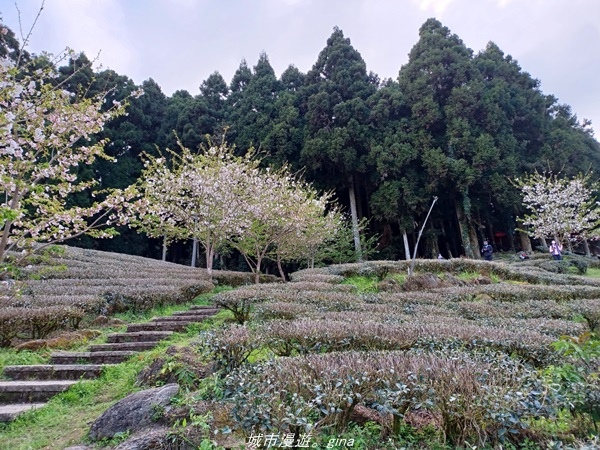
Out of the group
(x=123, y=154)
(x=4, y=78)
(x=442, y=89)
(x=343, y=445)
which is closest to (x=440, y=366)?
(x=343, y=445)

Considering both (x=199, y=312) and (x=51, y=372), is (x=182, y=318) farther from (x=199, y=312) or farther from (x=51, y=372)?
(x=51, y=372)

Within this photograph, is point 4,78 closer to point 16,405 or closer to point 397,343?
point 16,405

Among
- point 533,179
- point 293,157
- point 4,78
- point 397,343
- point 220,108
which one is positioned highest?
point 220,108

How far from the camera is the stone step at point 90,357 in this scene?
4844 mm

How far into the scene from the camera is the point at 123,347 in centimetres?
532

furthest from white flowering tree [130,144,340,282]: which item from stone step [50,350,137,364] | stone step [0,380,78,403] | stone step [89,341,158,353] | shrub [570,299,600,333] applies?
shrub [570,299,600,333]

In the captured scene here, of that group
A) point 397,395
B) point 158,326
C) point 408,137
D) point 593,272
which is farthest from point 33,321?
point 408,137

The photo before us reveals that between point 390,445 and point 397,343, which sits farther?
point 397,343

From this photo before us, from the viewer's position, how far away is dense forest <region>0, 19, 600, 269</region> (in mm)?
19109

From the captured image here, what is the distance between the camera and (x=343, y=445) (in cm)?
209

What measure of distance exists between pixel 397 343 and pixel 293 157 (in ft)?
64.5

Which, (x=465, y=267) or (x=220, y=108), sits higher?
(x=220, y=108)

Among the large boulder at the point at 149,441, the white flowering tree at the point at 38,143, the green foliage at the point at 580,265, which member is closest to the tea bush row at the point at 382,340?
the large boulder at the point at 149,441

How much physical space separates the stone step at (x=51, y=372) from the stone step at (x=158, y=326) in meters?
1.80
